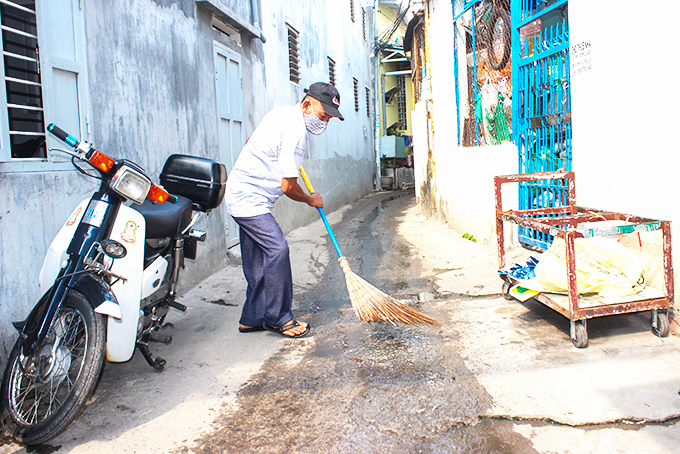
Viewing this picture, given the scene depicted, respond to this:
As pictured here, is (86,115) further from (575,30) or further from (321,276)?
(575,30)

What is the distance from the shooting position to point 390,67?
24266mm

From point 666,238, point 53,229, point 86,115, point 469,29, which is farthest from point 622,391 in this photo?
point 469,29

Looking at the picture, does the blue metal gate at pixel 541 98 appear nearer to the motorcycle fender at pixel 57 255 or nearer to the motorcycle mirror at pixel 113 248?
the motorcycle mirror at pixel 113 248

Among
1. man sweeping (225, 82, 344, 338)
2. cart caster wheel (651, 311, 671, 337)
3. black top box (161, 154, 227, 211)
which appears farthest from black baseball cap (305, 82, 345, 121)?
cart caster wheel (651, 311, 671, 337)

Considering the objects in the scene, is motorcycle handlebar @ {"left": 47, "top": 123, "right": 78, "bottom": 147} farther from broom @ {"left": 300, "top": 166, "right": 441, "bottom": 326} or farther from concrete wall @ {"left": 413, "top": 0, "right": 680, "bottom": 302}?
concrete wall @ {"left": 413, "top": 0, "right": 680, "bottom": 302}

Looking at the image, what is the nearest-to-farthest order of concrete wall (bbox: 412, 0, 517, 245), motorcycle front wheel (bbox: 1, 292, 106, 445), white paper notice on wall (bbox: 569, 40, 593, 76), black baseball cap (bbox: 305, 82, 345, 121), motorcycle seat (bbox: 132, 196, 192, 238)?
motorcycle front wheel (bbox: 1, 292, 106, 445) < motorcycle seat (bbox: 132, 196, 192, 238) < black baseball cap (bbox: 305, 82, 345, 121) < white paper notice on wall (bbox: 569, 40, 593, 76) < concrete wall (bbox: 412, 0, 517, 245)

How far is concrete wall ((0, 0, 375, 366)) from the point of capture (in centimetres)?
294

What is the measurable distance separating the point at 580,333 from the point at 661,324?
1.77ft

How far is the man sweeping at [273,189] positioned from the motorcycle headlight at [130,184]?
0.98 metres

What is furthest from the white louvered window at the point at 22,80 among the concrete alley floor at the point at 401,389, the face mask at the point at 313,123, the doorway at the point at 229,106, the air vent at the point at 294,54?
the air vent at the point at 294,54

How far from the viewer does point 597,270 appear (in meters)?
3.39

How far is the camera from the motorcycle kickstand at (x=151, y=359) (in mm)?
2981

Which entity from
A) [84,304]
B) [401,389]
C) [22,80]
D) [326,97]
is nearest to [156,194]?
[84,304]

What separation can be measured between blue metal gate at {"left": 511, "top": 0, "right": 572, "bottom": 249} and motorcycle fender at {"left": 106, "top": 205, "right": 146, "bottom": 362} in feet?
11.5
